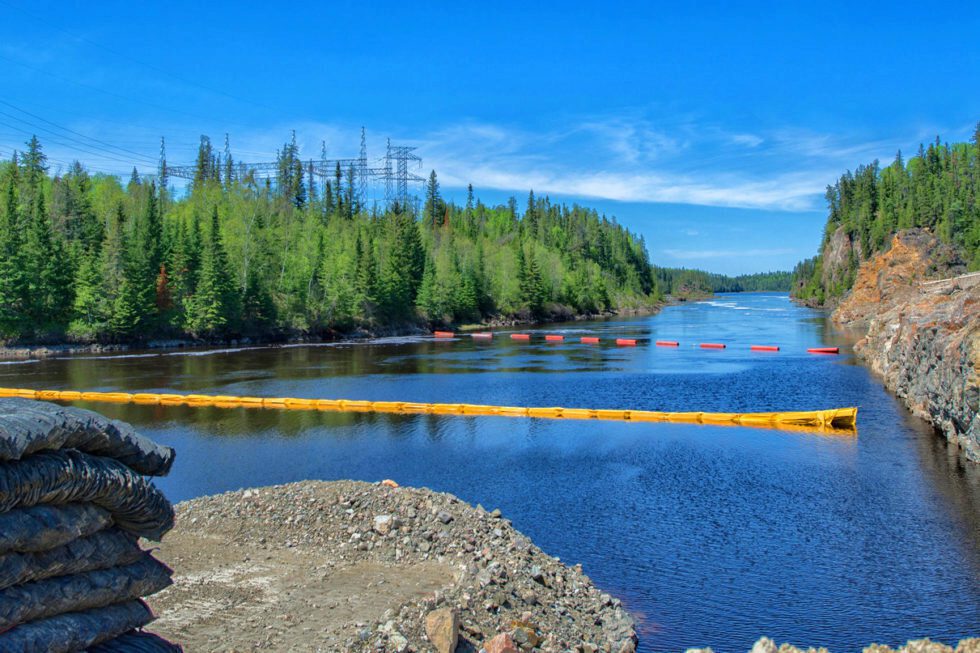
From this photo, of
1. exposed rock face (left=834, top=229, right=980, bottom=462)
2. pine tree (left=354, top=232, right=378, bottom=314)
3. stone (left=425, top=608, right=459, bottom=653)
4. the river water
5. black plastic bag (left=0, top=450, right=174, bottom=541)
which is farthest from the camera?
pine tree (left=354, top=232, right=378, bottom=314)

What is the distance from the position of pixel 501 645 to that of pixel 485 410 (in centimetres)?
3392

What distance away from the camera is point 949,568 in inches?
824

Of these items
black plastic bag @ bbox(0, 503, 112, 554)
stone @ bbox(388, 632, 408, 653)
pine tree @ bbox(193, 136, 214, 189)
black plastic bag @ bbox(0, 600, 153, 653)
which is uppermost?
pine tree @ bbox(193, 136, 214, 189)

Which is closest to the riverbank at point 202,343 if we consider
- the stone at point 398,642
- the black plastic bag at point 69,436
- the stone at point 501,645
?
the stone at point 398,642

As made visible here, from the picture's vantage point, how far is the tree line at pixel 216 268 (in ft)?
281

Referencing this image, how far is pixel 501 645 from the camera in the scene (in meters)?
13.1

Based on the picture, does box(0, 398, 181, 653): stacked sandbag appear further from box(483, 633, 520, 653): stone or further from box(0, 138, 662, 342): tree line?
box(0, 138, 662, 342): tree line

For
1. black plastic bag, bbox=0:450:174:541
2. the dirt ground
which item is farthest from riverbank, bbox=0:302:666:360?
black plastic bag, bbox=0:450:174:541

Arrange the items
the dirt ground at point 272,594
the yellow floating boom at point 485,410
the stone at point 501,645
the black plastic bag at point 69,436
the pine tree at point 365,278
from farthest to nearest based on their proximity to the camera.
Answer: the pine tree at point 365,278 → the yellow floating boom at point 485,410 → the dirt ground at point 272,594 → the stone at point 501,645 → the black plastic bag at point 69,436

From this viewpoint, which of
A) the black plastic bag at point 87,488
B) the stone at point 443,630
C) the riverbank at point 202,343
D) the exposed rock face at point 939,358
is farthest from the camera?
the riverbank at point 202,343

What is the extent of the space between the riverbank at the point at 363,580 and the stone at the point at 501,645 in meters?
0.07

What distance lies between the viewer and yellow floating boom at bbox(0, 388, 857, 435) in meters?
41.7

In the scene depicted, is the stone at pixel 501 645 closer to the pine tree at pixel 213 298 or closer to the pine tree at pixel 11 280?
the pine tree at pixel 11 280

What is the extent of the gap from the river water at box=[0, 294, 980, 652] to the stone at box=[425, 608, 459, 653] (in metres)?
5.47
